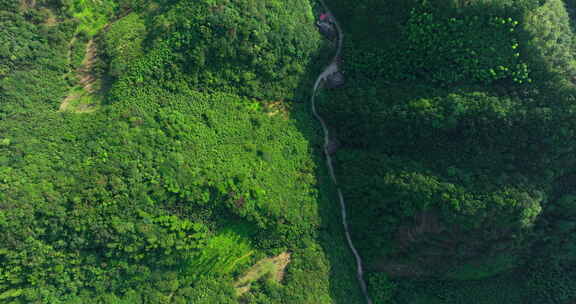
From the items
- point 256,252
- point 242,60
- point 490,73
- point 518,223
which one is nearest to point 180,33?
point 242,60

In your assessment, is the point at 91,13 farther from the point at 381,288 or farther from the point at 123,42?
the point at 381,288

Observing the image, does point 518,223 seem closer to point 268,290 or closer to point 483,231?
point 483,231

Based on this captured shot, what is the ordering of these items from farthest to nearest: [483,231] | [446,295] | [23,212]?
[446,295], [483,231], [23,212]

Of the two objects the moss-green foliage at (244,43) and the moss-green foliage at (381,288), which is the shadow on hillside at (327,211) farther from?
the moss-green foliage at (381,288)

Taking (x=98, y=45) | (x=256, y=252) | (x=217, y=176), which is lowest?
(x=256, y=252)

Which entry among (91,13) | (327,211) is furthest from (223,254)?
(91,13)

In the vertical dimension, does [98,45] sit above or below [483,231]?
above

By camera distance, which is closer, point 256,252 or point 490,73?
point 490,73
